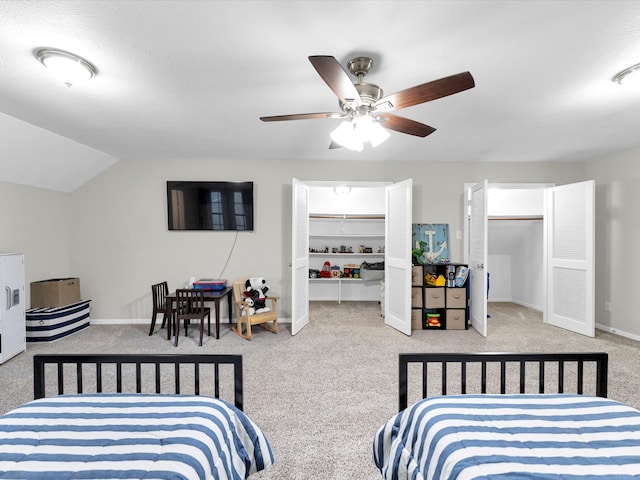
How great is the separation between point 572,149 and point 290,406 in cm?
437

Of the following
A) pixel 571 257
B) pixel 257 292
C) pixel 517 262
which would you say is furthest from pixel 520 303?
pixel 257 292

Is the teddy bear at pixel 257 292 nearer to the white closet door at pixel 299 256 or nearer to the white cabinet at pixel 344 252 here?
the white closet door at pixel 299 256

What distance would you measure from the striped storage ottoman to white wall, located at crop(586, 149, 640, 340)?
691 cm

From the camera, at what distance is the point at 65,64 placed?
197 centimetres

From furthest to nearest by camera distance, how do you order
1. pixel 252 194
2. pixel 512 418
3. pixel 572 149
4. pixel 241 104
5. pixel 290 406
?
pixel 252 194 < pixel 572 149 < pixel 241 104 < pixel 290 406 < pixel 512 418

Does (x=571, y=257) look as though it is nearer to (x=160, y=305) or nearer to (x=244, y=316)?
(x=244, y=316)

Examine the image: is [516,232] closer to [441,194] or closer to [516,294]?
[516,294]

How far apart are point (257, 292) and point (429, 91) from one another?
317cm

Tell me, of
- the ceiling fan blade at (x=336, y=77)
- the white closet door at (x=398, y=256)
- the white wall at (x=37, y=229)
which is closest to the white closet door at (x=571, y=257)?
the white closet door at (x=398, y=256)

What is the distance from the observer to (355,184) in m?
4.76

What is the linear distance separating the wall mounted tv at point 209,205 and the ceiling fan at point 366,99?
8.70ft

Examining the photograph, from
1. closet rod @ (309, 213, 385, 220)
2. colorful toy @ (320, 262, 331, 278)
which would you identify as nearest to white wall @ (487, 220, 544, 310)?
closet rod @ (309, 213, 385, 220)

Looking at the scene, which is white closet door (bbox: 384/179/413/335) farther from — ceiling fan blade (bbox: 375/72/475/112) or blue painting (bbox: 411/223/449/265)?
ceiling fan blade (bbox: 375/72/475/112)

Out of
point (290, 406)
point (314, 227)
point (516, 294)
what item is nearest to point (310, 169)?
point (314, 227)
